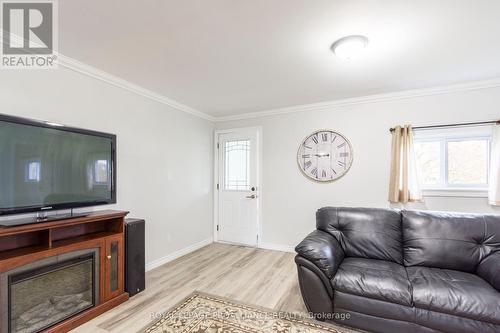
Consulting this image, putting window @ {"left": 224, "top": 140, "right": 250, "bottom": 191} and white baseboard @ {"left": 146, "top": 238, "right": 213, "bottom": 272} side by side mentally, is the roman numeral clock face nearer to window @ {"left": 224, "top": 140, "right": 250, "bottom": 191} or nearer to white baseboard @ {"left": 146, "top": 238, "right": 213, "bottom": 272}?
window @ {"left": 224, "top": 140, "right": 250, "bottom": 191}

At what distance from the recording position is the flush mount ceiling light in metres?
1.93

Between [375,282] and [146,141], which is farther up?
[146,141]

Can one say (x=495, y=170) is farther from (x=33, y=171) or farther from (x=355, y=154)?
(x=33, y=171)

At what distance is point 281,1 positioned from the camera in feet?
5.05

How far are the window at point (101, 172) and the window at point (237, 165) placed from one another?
2.26 meters

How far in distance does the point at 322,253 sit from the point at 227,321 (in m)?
1.00

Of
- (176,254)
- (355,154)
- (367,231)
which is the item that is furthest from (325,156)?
(176,254)

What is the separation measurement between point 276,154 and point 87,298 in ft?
9.95

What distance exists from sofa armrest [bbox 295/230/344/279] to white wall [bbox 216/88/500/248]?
1.34m

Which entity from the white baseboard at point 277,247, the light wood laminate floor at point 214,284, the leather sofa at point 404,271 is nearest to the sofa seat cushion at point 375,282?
the leather sofa at point 404,271

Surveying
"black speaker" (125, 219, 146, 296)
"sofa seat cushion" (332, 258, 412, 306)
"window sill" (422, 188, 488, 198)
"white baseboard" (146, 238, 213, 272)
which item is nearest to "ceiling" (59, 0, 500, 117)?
"window sill" (422, 188, 488, 198)

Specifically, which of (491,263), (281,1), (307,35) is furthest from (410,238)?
(281,1)

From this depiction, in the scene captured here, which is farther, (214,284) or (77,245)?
(214,284)

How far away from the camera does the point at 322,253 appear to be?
2080 mm
